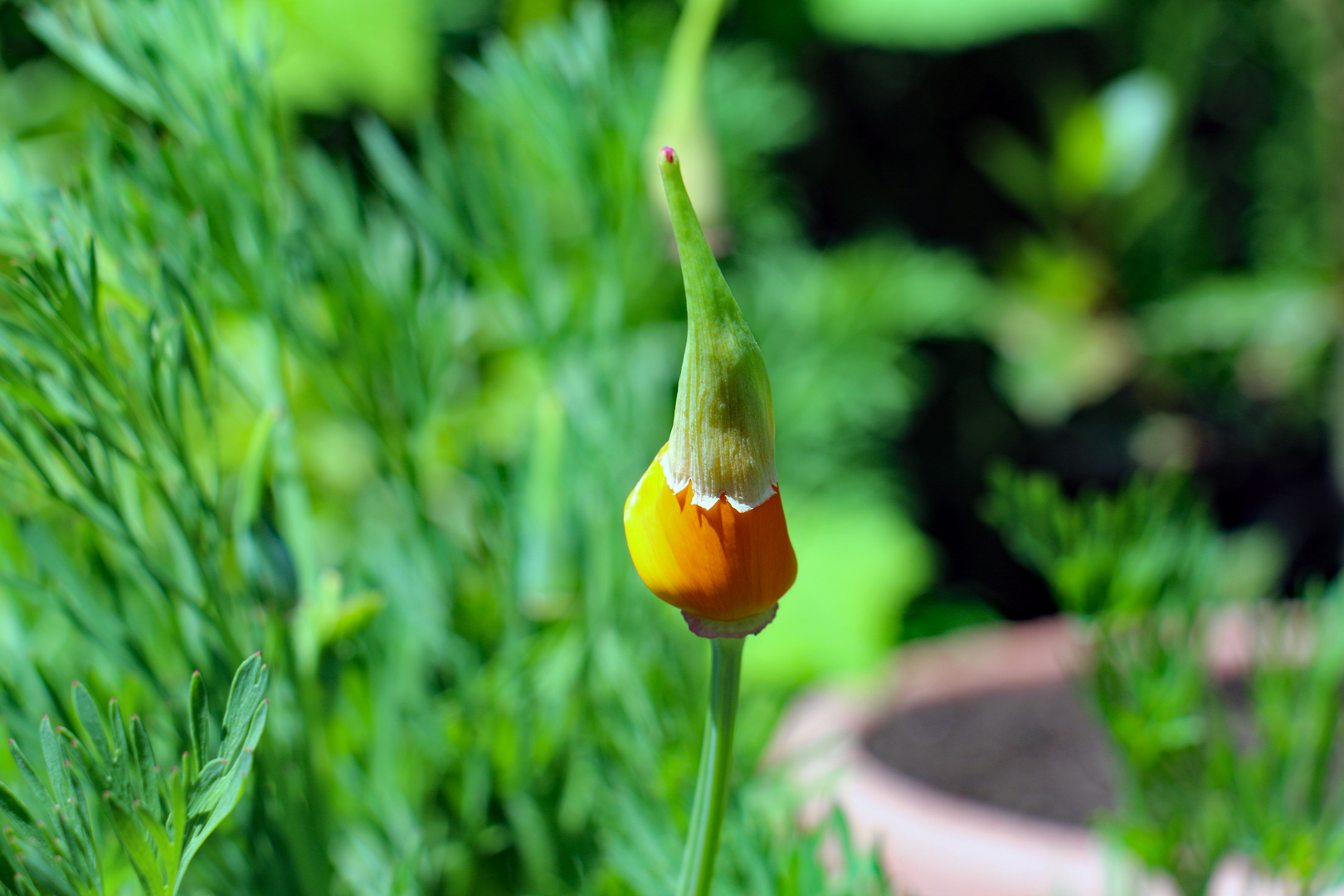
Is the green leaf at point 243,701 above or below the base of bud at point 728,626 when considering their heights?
above

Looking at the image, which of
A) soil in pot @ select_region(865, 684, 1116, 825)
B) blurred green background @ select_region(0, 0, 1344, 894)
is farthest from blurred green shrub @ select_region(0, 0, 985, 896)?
soil in pot @ select_region(865, 684, 1116, 825)

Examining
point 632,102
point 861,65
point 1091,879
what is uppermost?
point 861,65

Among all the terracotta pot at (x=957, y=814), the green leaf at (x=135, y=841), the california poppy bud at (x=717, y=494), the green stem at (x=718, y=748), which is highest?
the california poppy bud at (x=717, y=494)

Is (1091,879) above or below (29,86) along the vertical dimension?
below

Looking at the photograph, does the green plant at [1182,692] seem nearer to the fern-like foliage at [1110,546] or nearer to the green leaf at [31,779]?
the fern-like foliage at [1110,546]

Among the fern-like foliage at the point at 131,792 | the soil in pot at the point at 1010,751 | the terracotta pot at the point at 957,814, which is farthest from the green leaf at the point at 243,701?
the soil in pot at the point at 1010,751

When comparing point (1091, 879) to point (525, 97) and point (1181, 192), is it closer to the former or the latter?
point (525, 97)

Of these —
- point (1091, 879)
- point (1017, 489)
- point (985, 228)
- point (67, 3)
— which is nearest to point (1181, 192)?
point (985, 228)
